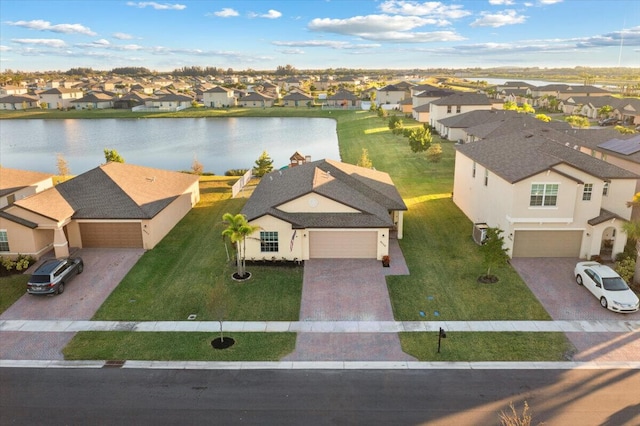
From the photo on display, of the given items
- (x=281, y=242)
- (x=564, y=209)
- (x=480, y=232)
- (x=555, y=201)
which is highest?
(x=555, y=201)

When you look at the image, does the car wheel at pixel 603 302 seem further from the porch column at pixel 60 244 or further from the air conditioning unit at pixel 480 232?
the porch column at pixel 60 244

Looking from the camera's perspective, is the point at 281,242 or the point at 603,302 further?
the point at 281,242

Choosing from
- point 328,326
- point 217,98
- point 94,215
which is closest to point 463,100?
point 94,215

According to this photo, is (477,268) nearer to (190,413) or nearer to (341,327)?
(341,327)

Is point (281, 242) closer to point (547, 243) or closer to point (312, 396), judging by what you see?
point (312, 396)

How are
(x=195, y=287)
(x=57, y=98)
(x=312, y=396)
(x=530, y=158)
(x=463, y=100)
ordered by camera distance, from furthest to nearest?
(x=57, y=98) < (x=463, y=100) < (x=530, y=158) < (x=195, y=287) < (x=312, y=396)

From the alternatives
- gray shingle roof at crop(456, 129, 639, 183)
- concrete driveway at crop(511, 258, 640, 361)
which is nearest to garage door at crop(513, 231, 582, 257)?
concrete driveway at crop(511, 258, 640, 361)
